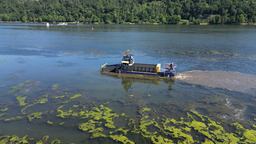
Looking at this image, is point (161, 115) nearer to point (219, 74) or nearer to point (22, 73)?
point (219, 74)

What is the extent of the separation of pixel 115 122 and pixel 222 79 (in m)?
17.2

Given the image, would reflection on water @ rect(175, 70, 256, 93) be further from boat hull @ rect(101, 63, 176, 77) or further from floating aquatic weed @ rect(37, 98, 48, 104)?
floating aquatic weed @ rect(37, 98, 48, 104)

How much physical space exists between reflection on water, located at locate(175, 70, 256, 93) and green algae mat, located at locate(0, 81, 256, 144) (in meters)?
8.30

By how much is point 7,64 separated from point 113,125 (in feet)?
90.6

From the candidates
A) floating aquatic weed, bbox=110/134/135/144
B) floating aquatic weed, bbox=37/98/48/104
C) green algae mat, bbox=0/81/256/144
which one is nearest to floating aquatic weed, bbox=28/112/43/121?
green algae mat, bbox=0/81/256/144

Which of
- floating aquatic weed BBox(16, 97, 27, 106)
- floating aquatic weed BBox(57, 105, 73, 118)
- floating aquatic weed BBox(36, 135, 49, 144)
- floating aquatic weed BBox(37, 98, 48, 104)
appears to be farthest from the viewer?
floating aquatic weed BBox(37, 98, 48, 104)

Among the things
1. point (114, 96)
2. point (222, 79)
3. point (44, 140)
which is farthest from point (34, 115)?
point (222, 79)

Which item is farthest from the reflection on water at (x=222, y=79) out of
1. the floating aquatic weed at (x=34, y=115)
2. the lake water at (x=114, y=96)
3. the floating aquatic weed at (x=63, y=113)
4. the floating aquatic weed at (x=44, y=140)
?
the floating aquatic weed at (x=44, y=140)

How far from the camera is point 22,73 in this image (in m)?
27.9

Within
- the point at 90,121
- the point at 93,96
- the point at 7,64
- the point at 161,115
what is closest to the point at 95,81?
the point at 93,96

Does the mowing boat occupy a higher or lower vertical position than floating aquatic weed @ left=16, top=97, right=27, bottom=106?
higher

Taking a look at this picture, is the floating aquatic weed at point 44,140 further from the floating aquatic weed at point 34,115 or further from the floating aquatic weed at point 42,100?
the floating aquatic weed at point 42,100

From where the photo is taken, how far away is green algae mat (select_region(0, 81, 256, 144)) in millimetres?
13273

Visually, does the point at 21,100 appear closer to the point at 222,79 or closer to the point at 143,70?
the point at 143,70
